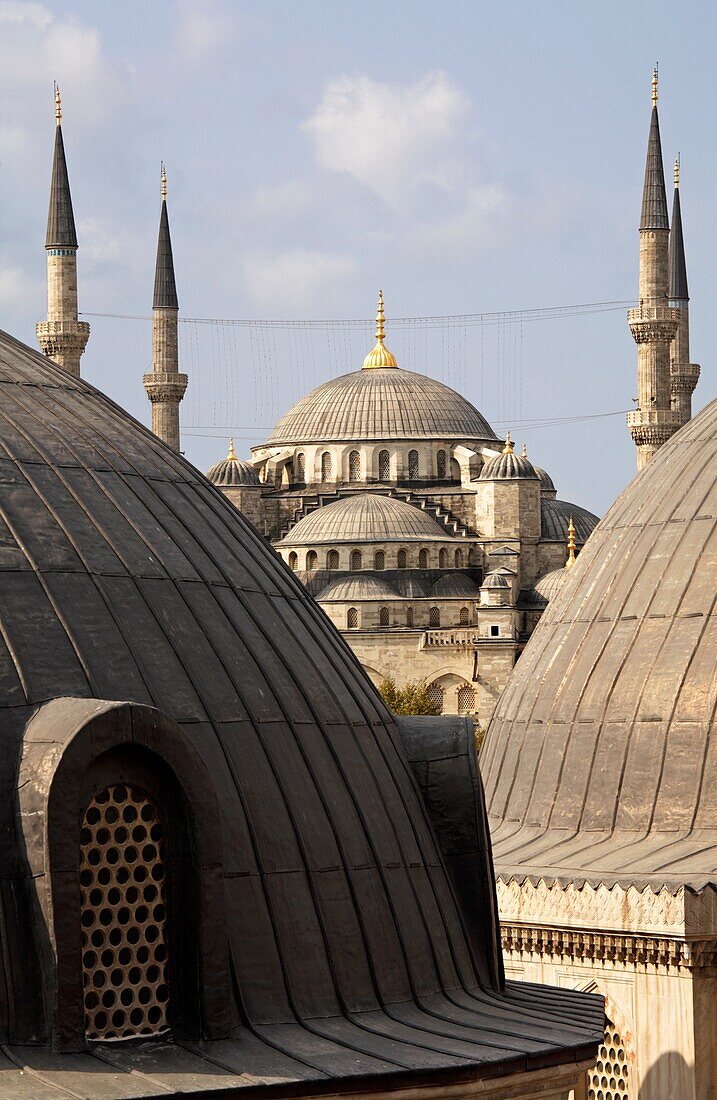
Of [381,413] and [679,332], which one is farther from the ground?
[381,413]

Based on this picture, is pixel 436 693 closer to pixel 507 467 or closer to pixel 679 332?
pixel 507 467

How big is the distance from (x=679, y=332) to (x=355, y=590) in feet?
73.6

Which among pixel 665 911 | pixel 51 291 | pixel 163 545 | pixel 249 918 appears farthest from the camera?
pixel 51 291

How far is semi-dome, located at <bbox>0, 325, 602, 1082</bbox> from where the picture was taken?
6.24m

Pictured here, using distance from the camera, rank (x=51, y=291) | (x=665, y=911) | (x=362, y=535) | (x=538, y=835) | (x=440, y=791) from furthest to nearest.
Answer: (x=362, y=535), (x=51, y=291), (x=538, y=835), (x=665, y=911), (x=440, y=791)

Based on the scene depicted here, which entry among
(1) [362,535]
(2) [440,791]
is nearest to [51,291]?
(1) [362,535]

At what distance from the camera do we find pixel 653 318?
1799 inches

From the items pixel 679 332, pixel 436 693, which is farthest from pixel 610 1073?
pixel 436 693

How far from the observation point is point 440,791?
8078mm

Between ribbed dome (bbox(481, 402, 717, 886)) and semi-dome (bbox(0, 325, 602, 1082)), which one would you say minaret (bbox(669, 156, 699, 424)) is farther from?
semi-dome (bbox(0, 325, 602, 1082))

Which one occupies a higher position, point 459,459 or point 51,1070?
point 459,459

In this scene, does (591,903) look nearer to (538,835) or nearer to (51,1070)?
(538,835)

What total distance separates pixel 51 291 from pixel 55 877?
127 ft

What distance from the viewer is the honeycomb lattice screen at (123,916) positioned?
20.9 ft
